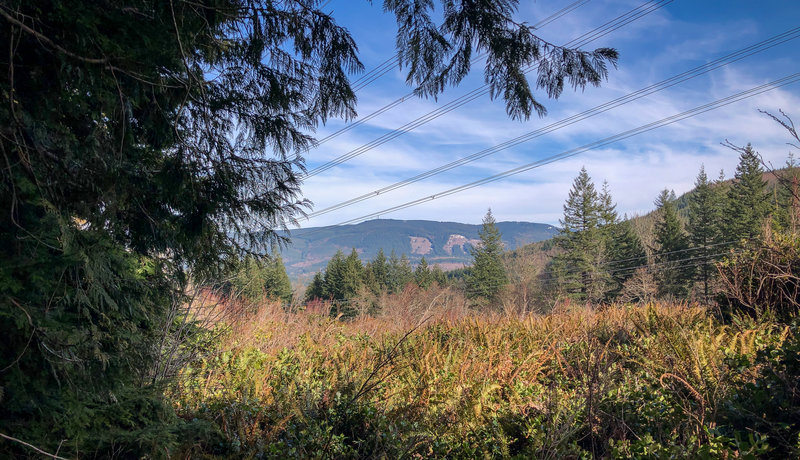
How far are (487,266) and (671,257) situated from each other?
17.3 m

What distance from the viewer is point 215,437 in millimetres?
2875

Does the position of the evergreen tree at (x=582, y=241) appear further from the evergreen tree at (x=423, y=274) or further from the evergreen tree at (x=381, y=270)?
the evergreen tree at (x=381, y=270)

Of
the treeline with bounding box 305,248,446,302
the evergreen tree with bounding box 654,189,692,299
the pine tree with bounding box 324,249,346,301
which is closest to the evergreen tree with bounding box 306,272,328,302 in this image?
the treeline with bounding box 305,248,446,302

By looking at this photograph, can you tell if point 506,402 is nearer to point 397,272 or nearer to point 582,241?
point 582,241

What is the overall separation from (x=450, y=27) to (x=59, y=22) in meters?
1.95

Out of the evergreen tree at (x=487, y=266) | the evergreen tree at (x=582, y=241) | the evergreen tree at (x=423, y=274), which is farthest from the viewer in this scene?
the evergreen tree at (x=423, y=274)

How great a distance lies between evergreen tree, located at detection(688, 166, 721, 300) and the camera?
33.2 metres

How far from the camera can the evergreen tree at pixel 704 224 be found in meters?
33.2

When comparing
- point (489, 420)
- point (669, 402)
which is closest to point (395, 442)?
point (489, 420)

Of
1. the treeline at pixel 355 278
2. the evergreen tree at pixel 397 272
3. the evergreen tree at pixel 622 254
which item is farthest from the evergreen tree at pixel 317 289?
the evergreen tree at pixel 622 254

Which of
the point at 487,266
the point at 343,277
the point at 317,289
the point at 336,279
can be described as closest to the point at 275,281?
the point at 343,277

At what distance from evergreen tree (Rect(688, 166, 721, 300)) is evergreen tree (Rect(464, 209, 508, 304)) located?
17436 millimetres

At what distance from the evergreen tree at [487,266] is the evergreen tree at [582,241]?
21.4 ft

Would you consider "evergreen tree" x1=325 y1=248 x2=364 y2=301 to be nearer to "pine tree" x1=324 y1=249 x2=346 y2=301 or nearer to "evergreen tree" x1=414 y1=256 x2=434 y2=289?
"pine tree" x1=324 y1=249 x2=346 y2=301
